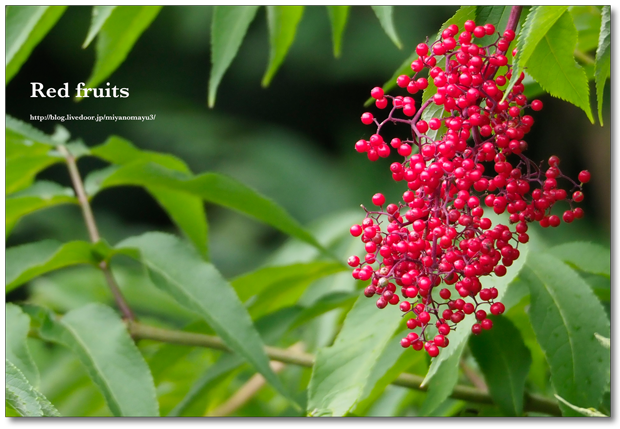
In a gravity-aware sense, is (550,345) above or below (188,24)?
below

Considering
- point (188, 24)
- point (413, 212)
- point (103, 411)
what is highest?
point (188, 24)

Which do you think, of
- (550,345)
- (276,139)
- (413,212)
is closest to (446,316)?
(413,212)

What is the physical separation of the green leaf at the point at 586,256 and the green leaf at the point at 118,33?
2.03 feet

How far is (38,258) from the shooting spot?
2.91 feet

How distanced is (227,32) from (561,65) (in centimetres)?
44

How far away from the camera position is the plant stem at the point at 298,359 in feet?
2.78

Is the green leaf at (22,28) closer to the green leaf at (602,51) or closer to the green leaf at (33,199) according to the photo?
the green leaf at (33,199)

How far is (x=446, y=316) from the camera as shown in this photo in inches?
21.9

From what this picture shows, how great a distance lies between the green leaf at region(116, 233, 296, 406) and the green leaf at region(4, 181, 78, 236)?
16 cm

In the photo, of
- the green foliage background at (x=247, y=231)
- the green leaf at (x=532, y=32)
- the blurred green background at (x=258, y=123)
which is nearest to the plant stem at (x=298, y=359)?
the green foliage background at (x=247, y=231)

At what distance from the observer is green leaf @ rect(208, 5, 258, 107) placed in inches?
33.7

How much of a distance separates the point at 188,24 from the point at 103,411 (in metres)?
2.44

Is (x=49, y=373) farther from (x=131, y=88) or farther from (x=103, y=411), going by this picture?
(x=131, y=88)

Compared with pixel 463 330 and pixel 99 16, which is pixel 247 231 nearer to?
pixel 99 16
